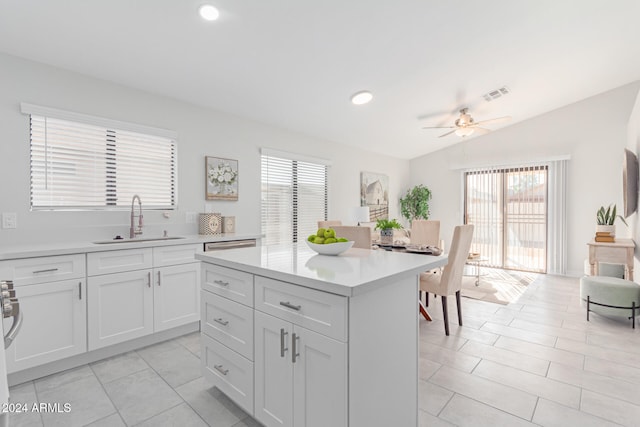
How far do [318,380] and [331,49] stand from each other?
2.71m

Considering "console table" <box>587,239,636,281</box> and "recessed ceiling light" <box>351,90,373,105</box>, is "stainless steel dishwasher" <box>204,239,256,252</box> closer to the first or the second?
"recessed ceiling light" <box>351,90,373,105</box>

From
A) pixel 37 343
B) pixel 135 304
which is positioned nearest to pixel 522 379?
pixel 135 304

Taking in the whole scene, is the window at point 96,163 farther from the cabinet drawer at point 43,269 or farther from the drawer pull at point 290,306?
the drawer pull at point 290,306

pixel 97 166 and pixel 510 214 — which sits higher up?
pixel 97 166

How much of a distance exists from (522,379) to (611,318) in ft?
6.81

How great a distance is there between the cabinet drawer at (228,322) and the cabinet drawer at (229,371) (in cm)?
5

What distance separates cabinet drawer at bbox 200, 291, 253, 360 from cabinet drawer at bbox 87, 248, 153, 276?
39.9 inches

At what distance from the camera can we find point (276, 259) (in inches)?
71.0

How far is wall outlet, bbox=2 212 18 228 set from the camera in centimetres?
241

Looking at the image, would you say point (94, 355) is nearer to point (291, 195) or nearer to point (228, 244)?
point (228, 244)

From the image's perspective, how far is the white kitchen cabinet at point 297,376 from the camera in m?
1.24

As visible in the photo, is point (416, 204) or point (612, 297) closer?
point (612, 297)

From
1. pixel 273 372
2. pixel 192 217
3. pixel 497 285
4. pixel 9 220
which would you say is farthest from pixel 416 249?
pixel 9 220

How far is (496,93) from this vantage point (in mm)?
4391
